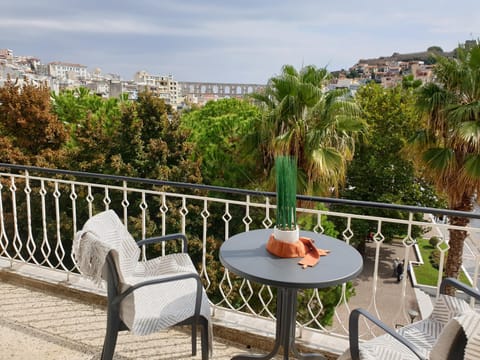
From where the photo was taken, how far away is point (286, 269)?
5.26 feet

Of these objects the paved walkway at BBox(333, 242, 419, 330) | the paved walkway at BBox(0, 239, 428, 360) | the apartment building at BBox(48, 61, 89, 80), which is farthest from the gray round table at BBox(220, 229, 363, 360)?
the apartment building at BBox(48, 61, 89, 80)

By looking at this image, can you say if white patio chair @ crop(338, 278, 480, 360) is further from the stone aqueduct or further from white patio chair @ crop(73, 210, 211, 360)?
the stone aqueduct

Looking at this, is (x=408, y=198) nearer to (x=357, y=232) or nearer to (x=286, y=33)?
(x=357, y=232)

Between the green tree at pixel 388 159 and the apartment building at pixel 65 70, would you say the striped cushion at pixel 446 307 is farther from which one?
the apartment building at pixel 65 70

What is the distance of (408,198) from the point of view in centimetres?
1564

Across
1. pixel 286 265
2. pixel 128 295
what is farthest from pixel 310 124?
pixel 128 295

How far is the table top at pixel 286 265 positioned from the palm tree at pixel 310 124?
654 centimetres

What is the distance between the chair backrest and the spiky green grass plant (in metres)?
0.77

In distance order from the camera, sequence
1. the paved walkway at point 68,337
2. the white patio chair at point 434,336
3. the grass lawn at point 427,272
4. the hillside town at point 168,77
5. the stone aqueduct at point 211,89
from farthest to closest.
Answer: the stone aqueduct at point 211,89, the hillside town at point 168,77, the grass lawn at point 427,272, the paved walkway at point 68,337, the white patio chair at point 434,336

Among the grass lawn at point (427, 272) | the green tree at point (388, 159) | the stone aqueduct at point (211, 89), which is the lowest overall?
the grass lawn at point (427, 272)

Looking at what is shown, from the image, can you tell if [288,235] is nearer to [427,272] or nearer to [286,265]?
[286,265]

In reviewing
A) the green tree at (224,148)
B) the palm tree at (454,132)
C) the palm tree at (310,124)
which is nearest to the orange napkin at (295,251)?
the palm tree at (310,124)

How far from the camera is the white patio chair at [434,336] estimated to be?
3.27 feet

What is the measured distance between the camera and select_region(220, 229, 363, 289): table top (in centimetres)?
150
